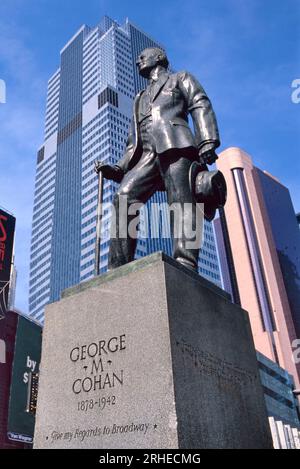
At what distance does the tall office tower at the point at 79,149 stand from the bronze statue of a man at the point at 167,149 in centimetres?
9600

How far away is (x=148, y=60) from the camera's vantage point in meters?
6.34

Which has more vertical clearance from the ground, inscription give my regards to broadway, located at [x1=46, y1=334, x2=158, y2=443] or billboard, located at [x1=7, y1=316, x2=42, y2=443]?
billboard, located at [x1=7, y1=316, x2=42, y2=443]

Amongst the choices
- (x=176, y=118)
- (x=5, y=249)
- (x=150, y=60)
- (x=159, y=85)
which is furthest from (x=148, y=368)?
(x=5, y=249)

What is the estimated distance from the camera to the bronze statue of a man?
5.22m

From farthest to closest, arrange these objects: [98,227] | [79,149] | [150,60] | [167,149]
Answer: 1. [79,149]
2. [150,60]
3. [98,227]
4. [167,149]

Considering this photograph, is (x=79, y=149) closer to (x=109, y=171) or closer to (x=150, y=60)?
(x=150, y=60)

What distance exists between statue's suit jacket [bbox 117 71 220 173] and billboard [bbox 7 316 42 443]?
34884mm

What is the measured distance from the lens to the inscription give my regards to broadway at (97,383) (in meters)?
3.75

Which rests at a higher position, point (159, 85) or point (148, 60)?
point (148, 60)

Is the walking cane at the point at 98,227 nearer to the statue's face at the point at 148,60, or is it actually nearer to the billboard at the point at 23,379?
the statue's face at the point at 148,60

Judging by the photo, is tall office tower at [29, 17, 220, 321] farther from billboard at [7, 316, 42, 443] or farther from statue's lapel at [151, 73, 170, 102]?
statue's lapel at [151, 73, 170, 102]

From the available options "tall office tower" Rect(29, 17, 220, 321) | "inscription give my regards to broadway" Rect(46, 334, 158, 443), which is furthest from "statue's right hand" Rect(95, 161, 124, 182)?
"tall office tower" Rect(29, 17, 220, 321)

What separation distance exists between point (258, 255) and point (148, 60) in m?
105

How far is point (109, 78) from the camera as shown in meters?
143
